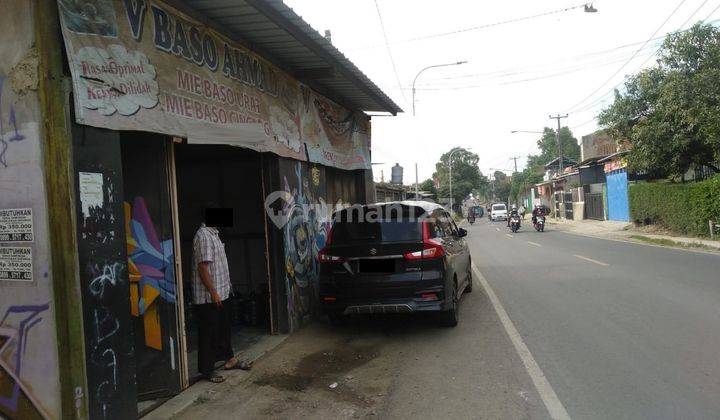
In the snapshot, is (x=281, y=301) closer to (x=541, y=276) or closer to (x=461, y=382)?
(x=461, y=382)

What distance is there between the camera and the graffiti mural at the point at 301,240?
7230 mm

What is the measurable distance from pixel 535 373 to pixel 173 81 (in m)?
4.51

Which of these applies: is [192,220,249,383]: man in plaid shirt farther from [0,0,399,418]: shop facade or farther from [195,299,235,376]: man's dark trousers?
[0,0,399,418]: shop facade

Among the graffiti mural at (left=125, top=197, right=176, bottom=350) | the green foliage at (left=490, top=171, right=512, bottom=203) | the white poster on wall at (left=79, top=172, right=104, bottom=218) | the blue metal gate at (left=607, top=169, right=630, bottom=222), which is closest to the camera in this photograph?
the white poster on wall at (left=79, top=172, right=104, bottom=218)

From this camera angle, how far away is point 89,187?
376 cm

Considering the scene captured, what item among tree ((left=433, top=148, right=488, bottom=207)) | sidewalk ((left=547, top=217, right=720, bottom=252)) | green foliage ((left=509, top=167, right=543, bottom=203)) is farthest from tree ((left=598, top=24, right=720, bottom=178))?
tree ((left=433, top=148, right=488, bottom=207))

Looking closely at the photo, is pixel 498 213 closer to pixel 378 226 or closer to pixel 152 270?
pixel 378 226

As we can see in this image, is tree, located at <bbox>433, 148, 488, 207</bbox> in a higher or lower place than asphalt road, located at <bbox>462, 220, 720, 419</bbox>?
higher

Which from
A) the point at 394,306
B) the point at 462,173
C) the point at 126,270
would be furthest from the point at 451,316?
the point at 462,173

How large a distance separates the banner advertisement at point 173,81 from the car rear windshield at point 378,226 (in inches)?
52.5

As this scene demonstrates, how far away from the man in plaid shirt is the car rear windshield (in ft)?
6.13

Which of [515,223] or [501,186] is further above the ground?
[501,186]

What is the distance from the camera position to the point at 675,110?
18281mm

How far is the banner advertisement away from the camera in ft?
12.7
